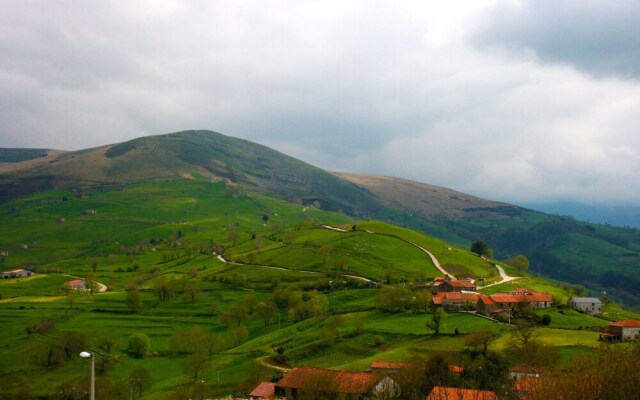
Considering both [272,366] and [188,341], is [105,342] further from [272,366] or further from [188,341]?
[272,366]

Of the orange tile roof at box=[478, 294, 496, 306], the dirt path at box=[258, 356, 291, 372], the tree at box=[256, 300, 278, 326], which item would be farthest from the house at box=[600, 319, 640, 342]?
the tree at box=[256, 300, 278, 326]

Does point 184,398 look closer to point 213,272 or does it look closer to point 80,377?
point 80,377

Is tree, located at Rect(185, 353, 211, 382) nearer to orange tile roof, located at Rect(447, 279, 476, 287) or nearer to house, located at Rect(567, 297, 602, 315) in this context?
orange tile roof, located at Rect(447, 279, 476, 287)

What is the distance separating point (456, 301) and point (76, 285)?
128302 millimetres

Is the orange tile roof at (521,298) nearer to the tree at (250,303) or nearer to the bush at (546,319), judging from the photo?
the bush at (546,319)

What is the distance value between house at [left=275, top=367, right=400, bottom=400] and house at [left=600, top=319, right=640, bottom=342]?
2028 inches

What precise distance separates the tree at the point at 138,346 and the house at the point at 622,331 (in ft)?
292

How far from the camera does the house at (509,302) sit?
396ft

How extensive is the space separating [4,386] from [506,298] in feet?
334

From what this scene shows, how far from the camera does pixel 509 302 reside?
124250mm

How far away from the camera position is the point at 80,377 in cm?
10475

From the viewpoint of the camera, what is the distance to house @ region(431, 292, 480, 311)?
12594 centimetres

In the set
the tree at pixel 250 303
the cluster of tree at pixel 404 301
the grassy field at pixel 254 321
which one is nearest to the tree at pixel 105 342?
the grassy field at pixel 254 321

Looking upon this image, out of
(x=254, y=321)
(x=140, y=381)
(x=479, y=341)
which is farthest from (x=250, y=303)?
(x=479, y=341)
